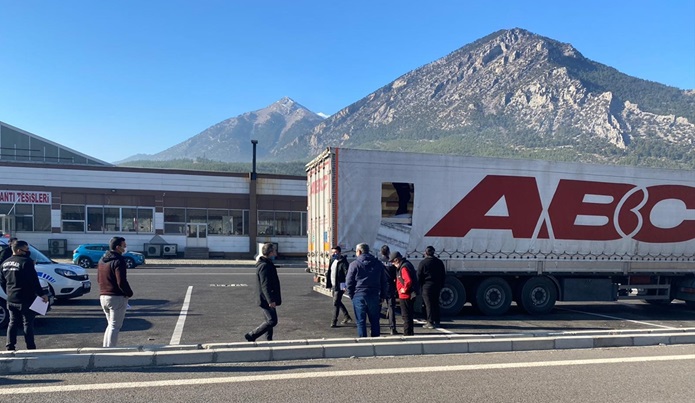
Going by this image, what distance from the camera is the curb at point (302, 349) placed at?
641 cm

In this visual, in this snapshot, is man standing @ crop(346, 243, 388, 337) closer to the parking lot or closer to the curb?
the curb

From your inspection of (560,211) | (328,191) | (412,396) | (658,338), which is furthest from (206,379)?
(560,211)

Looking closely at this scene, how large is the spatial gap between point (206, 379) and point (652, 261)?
1168 cm

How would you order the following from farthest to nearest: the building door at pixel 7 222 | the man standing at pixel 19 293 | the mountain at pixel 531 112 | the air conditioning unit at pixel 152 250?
1. the mountain at pixel 531 112
2. the air conditioning unit at pixel 152 250
3. the building door at pixel 7 222
4. the man standing at pixel 19 293

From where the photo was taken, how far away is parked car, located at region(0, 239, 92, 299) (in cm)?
1181

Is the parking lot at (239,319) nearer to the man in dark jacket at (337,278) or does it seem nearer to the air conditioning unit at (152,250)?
the man in dark jacket at (337,278)

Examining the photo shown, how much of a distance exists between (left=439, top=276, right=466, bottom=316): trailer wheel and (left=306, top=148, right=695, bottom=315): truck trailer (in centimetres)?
2

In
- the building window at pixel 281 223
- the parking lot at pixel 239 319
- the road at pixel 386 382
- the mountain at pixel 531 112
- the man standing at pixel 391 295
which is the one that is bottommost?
the parking lot at pixel 239 319

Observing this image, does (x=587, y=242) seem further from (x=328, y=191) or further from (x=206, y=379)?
(x=206, y=379)

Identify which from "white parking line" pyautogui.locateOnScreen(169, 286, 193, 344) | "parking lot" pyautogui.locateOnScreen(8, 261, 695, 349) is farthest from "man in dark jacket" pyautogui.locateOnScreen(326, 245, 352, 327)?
"white parking line" pyautogui.locateOnScreen(169, 286, 193, 344)

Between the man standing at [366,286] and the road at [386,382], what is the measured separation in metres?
1.20

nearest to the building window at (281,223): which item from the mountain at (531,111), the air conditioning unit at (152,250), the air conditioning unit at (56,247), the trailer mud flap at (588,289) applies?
the air conditioning unit at (152,250)

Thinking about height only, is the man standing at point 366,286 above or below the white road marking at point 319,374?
above

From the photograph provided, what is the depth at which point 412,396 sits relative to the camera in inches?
223
